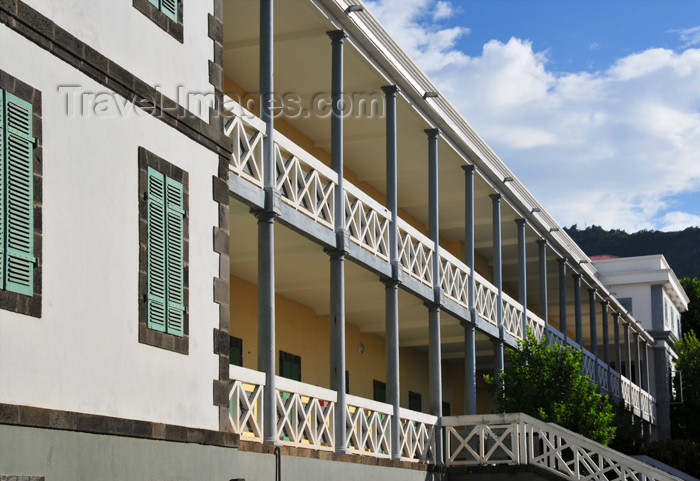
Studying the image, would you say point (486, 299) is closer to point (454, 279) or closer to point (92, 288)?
point (454, 279)

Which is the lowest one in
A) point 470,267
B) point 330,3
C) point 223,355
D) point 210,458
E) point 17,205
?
point 210,458

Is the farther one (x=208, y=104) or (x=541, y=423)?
(x=541, y=423)

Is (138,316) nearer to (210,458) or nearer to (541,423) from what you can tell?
(210,458)

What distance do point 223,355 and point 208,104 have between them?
2.84 meters

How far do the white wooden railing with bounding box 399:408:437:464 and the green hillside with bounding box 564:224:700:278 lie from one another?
9741cm

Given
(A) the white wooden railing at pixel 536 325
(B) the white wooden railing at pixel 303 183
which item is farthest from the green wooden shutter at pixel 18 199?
(A) the white wooden railing at pixel 536 325

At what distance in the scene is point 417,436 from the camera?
19016 mm

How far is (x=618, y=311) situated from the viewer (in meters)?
37.4

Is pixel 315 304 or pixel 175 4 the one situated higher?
pixel 175 4

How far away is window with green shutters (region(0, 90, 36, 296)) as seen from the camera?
28.7 ft

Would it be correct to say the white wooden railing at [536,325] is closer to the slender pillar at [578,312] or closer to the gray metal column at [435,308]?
the slender pillar at [578,312]

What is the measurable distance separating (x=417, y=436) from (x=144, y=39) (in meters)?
9.91

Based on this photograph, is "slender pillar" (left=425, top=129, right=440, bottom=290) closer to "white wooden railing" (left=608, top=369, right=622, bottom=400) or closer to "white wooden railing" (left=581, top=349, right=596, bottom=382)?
"white wooden railing" (left=581, top=349, right=596, bottom=382)

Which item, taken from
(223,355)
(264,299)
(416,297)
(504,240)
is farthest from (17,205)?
(504,240)
